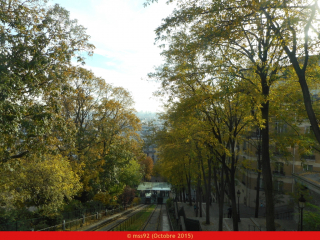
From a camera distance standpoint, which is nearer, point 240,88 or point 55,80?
point 240,88

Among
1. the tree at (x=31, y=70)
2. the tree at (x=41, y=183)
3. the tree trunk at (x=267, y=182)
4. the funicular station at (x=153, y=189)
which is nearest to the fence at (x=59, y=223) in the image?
the tree at (x=41, y=183)

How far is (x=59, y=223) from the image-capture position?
794 inches

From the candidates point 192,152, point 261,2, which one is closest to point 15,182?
point 192,152

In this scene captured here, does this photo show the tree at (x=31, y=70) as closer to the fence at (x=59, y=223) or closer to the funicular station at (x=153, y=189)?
the fence at (x=59, y=223)

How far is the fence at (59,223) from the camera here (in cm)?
1580

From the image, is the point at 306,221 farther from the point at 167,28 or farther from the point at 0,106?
the point at 0,106

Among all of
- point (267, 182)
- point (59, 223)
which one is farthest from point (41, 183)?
point (267, 182)

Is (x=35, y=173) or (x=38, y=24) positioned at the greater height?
(x=38, y=24)

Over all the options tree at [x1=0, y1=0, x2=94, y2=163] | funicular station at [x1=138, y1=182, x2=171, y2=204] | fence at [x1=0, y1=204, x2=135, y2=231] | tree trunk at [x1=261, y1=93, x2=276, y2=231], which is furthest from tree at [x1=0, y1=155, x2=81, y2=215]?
funicular station at [x1=138, y1=182, x2=171, y2=204]

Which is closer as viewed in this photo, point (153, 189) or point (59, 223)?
point (59, 223)

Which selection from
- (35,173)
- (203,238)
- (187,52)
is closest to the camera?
(203,238)

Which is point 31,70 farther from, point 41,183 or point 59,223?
point 59,223

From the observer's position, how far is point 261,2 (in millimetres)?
7617

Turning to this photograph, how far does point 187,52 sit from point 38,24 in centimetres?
683
